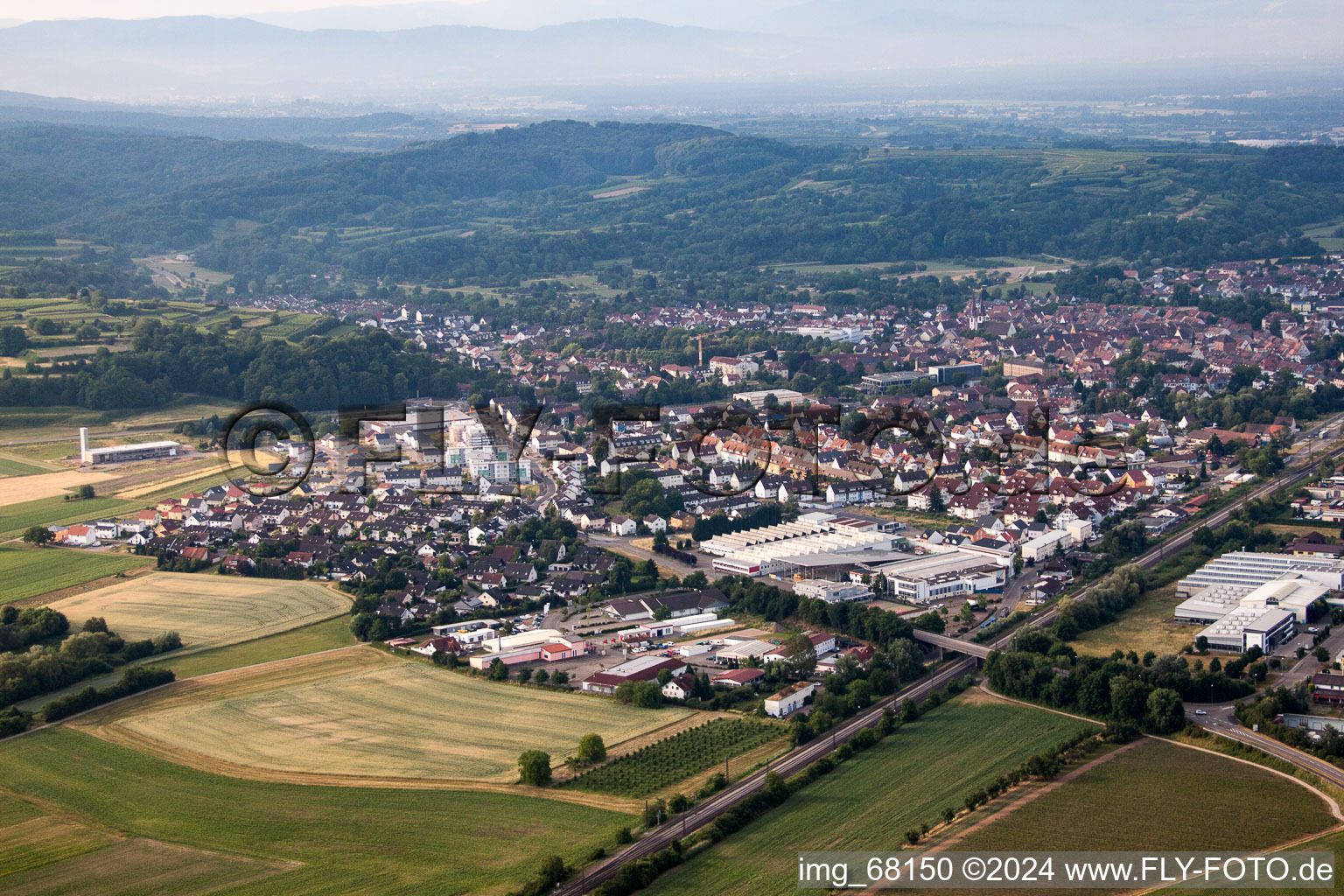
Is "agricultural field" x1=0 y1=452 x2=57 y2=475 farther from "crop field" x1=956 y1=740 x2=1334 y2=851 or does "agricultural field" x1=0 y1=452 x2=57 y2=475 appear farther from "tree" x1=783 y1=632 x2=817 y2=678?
"crop field" x1=956 y1=740 x2=1334 y2=851

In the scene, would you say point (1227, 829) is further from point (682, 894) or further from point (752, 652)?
point (752, 652)

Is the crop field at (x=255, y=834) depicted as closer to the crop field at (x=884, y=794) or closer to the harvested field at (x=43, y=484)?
the crop field at (x=884, y=794)

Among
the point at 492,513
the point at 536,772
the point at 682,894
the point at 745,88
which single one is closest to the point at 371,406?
the point at 492,513

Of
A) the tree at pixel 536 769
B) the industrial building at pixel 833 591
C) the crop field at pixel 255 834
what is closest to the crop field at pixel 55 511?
the crop field at pixel 255 834

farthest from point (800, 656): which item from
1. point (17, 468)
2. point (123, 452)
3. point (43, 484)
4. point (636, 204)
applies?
point (636, 204)

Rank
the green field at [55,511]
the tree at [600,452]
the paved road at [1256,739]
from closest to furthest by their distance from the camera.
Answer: the paved road at [1256,739], the green field at [55,511], the tree at [600,452]
